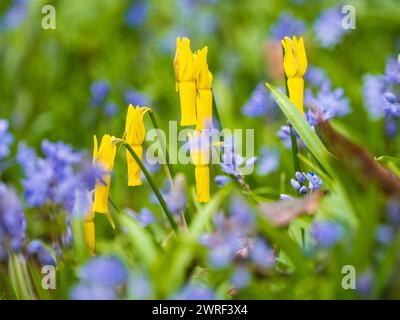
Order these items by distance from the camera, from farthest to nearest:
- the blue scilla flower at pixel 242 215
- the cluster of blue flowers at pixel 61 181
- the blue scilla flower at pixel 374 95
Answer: the blue scilla flower at pixel 374 95 → the cluster of blue flowers at pixel 61 181 → the blue scilla flower at pixel 242 215

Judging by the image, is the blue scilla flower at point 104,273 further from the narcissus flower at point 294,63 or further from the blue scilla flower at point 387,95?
the blue scilla flower at point 387,95

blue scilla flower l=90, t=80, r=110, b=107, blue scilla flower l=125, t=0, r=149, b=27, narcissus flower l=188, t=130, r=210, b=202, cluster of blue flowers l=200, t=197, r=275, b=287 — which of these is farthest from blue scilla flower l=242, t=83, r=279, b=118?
cluster of blue flowers l=200, t=197, r=275, b=287

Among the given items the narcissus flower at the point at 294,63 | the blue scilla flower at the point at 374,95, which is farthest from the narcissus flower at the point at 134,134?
the blue scilla flower at the point at 374,95

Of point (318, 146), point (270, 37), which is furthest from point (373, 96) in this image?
point (270, 37)

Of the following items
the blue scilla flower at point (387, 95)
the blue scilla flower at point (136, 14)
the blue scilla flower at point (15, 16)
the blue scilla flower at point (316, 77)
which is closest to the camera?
the blue scilla flower at point (387, 95)

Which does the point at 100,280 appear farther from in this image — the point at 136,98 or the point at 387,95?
the point at 136,98

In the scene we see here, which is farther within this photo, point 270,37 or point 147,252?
point 270,37
